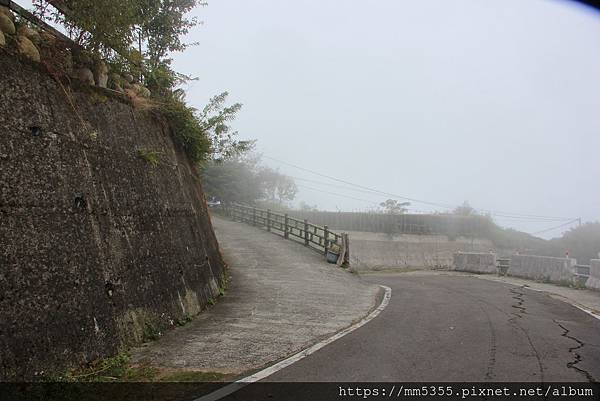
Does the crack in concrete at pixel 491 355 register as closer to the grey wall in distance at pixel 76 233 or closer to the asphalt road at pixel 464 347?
the asphalt road at pixel 464 347

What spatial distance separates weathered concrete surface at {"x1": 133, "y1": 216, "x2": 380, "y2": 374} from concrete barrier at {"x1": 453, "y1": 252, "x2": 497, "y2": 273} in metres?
7.66

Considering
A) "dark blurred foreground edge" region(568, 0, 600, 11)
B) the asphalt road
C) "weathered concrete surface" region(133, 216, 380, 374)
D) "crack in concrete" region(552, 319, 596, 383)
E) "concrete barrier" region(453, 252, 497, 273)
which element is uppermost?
"dark blurred foreground edge" region(568, 0, 600, 11)

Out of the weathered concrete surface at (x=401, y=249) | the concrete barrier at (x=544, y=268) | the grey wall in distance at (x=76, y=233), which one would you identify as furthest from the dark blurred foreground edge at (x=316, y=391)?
the weathered concrete surface at (x=401, y=249)

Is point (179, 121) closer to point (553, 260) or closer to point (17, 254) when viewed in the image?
point (17, 254)

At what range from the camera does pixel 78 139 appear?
666 cm

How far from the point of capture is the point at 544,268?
17.6 metres

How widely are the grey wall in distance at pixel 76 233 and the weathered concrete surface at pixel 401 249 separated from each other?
19788 mm

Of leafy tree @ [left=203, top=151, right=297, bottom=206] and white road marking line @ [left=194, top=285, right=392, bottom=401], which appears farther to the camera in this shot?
leafy tree @ [left=203, top=151, right=297, bottom=206]

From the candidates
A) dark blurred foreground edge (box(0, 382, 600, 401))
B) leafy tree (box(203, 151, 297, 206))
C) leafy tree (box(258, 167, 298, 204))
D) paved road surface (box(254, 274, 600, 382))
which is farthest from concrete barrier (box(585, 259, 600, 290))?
leafy tree (box(258, 167, 298, 204))

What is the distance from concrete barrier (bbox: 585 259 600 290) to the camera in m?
14.4

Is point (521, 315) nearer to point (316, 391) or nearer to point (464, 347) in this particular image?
point (464, 347)

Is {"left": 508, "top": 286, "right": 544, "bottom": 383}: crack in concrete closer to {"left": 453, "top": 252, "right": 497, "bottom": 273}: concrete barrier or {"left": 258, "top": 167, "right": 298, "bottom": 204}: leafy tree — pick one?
{"left": 453, "top": 252, "right": 497, "bottom": 273}: concrete barrier

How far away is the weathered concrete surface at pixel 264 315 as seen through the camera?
6.35 m

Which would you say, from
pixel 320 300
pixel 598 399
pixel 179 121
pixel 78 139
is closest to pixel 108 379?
pixel 78 139
